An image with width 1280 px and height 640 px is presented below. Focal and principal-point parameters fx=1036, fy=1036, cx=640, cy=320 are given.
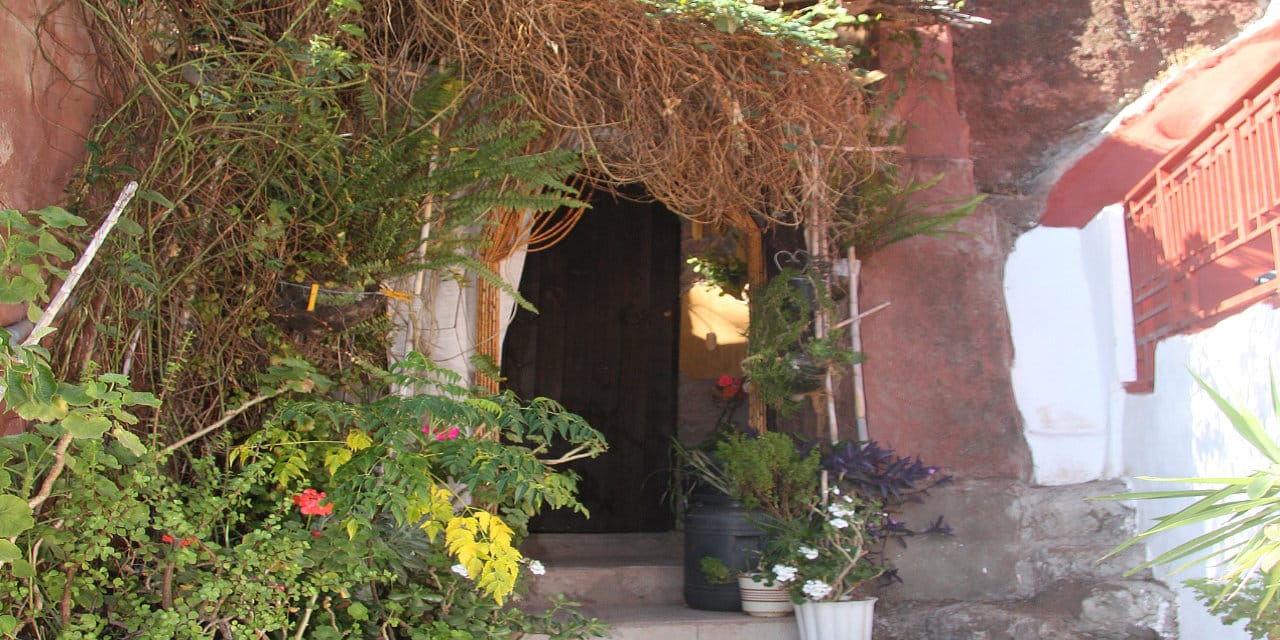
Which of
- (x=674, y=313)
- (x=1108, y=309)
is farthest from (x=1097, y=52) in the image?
(x=674, y=313)

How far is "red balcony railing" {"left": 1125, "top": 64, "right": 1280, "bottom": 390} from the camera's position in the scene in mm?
3426

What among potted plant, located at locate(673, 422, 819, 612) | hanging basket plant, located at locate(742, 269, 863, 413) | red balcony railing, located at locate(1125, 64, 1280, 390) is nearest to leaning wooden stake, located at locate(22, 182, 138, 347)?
potted plant, located at locate(673, 422, 819, 612)

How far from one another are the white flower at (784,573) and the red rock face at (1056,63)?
2.17 meters

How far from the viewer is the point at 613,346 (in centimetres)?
586

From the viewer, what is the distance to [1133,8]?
5277 mm

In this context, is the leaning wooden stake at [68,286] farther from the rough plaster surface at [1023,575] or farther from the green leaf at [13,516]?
the rough plaster surface at [1023,575]

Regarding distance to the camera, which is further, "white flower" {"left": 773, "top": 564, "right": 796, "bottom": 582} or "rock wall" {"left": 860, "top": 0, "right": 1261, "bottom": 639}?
"rock wall" {"left": 860, "top": 0, "right": 1261, "bottom": 639}

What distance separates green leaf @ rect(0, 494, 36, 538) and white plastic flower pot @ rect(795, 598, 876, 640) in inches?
102

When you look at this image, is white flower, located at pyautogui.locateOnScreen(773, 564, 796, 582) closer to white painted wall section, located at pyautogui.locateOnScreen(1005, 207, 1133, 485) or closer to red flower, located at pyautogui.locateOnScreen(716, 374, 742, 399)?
white painted wall section, located at pyautogui.locateOnScreen(1005, 207, 1133, 485)

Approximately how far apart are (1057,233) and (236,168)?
3.56m

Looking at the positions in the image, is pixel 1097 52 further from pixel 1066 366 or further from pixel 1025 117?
pixel 1066 366

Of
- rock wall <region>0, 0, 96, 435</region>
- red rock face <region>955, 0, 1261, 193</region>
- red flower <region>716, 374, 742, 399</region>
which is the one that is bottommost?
red flower <region>716, 374, 742, 399</region>

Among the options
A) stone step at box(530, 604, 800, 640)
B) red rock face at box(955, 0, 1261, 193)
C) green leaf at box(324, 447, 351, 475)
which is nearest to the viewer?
green leaf at box(324, 447, 351, 475)

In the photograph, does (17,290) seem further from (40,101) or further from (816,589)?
(816,589)
